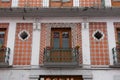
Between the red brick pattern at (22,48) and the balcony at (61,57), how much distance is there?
950 millimetres

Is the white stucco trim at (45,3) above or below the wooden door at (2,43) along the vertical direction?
above

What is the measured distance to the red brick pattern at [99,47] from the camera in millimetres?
13891

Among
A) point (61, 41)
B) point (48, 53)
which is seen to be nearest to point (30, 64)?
point (48, 53)

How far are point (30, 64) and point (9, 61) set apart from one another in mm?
1052

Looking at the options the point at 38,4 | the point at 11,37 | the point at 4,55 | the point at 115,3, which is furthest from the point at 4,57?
the point at 115,3

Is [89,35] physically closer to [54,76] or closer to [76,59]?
[76,59]

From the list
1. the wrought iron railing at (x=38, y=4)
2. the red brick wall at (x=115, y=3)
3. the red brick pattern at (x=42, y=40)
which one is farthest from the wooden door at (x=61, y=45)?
the red brick wall at (x=115, y=3)

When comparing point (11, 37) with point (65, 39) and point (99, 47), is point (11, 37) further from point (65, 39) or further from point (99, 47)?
point (99, 47)

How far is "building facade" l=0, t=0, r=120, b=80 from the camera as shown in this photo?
1367cm

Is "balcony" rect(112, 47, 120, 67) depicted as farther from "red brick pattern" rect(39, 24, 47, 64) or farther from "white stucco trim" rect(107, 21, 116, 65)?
"red brick pattern" rect(39, 24, 47, 64)

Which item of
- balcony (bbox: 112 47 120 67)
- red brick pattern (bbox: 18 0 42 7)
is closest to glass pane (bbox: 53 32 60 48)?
red brick pattern (bbox: 18 0 42 7)

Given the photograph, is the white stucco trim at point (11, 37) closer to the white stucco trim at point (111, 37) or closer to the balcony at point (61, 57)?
the balcony at point (61, 57)

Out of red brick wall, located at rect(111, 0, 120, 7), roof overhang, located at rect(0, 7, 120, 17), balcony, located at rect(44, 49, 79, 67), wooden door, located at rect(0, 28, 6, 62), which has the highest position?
red brick wall, located at rect(111, 0, 120, 7)

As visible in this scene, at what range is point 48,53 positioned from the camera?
13.8 m
